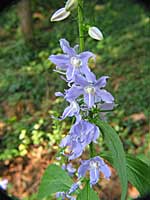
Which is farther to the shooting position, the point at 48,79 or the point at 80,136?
the point at 48,79

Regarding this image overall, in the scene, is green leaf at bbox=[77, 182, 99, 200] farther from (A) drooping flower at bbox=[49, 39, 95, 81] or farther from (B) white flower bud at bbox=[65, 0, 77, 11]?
(B) white flower bud at bbox=[65, 0, 77, 11]

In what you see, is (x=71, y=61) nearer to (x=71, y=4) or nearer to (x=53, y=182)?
(x=71, y=4)

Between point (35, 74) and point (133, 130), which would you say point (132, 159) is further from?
point (35, 74)

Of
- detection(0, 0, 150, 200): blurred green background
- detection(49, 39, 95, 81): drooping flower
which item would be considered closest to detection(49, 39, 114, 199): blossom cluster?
detection(49, 39, 95, 81): drooping flower

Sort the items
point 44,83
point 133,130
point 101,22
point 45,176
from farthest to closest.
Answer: point 101,22, point 44,83, point 133,130, point 45,176

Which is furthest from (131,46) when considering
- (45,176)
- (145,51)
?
(45,176)

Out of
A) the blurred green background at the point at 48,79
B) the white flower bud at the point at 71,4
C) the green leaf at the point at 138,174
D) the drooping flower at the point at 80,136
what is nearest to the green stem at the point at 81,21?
the white flower bud at the point at 71,4

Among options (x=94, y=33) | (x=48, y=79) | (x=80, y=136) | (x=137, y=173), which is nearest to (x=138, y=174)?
(x=137, y=173)
